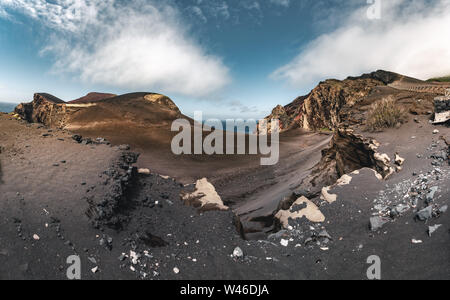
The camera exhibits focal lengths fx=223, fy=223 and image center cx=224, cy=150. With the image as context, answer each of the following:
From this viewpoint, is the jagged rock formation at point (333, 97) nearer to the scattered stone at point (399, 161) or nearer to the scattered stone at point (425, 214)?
the scattered stone at point (399, 161)

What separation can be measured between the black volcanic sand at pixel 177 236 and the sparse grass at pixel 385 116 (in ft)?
6.09

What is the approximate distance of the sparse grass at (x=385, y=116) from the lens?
899cm

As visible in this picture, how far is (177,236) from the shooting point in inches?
228

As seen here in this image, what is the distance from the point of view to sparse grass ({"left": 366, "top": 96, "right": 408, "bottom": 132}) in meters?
8.99

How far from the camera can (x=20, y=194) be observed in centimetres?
522

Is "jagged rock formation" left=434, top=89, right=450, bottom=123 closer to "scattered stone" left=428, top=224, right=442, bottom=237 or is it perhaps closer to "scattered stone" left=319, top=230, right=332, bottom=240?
"scattered stone" left=428, top=224, right=442, bottom=237

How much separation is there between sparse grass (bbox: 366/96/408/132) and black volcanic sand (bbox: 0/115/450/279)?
186 cm

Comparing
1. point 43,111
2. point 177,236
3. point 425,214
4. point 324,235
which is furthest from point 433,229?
point 43,111

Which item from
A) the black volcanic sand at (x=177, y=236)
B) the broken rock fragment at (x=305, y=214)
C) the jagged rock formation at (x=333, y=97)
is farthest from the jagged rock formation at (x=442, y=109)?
the jagged rock formation at (x=333, y=97)

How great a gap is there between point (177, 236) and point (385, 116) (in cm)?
939
